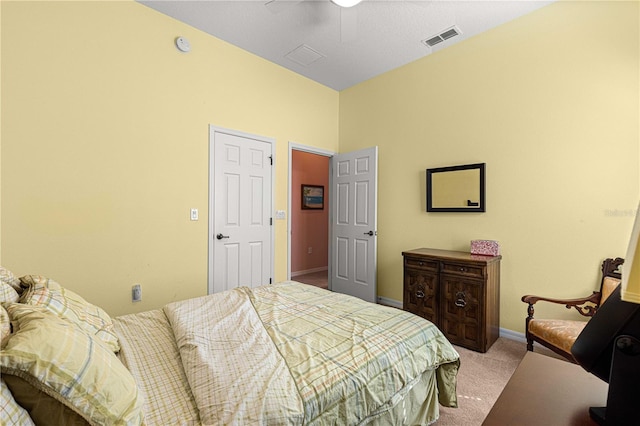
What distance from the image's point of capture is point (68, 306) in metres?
1.32

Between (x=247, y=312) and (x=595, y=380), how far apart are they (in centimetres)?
149

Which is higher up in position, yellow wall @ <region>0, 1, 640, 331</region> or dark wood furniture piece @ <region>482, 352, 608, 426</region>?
yellow wall @ <region>0, 1, 640, 331</region>

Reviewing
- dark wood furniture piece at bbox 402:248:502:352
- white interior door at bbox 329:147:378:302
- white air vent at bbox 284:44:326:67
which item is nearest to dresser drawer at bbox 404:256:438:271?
dark wood furniture piece at bbox 402:248:502:352

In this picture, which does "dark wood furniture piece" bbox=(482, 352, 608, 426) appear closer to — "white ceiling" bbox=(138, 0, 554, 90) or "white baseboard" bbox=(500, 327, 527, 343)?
"white baseboard" bbox=(500, 327, 527, 343)

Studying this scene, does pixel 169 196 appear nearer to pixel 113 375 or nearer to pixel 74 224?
pixel 74 224

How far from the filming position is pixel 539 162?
2.78 meters

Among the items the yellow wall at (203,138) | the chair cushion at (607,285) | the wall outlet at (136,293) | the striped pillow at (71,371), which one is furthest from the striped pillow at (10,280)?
the chair cushion at (607,285)

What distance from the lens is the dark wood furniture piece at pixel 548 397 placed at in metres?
0.75

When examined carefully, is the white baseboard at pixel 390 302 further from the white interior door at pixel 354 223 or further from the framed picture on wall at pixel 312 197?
the framed picture on wall at pixel 312 197

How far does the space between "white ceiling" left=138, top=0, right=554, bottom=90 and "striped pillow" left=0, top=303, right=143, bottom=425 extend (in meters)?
2.88

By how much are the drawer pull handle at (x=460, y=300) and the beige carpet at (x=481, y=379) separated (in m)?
0.40

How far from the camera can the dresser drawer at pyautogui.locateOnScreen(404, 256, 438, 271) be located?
118 inches

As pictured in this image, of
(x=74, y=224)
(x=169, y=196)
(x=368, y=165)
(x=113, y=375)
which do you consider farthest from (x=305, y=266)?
(x=113, y=375)

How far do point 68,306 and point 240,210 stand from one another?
7.29 feet
